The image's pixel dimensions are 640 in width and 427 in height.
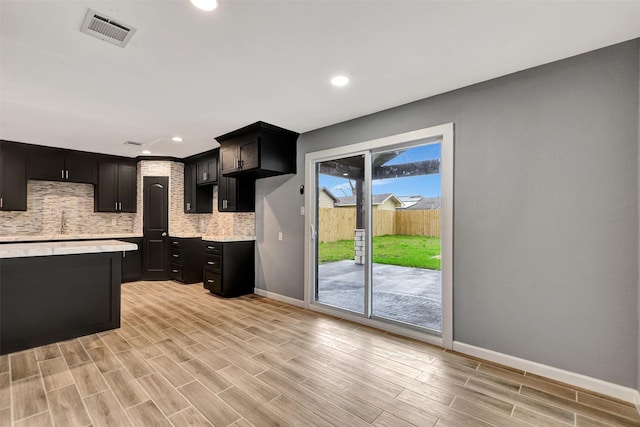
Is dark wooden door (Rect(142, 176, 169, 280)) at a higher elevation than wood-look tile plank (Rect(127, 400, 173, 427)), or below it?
higher

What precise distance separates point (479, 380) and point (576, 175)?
1.77 metres

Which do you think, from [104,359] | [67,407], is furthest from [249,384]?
[104,359]

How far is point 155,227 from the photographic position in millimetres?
6289

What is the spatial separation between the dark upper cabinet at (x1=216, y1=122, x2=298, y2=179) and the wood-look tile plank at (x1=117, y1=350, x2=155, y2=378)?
2.52 metres

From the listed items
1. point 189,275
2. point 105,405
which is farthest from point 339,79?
point 189,275

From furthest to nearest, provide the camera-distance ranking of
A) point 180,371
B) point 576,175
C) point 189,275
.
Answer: point 189,275 → point 180,371 → point 576,175

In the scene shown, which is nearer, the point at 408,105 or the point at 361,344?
the point at 361,344

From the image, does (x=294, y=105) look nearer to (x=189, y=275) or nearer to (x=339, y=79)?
(x=339, y=79)

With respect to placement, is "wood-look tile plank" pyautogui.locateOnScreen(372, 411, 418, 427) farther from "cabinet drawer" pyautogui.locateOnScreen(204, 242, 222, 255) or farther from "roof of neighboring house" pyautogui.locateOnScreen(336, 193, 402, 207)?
"cabinet drawer" pyautogui.locateOnScreen(204, 242, 222, 255)

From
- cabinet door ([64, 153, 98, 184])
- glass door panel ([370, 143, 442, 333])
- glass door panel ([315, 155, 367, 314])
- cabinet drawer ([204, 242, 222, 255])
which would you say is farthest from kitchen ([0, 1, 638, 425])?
cabinet door ([64, 153, 98, 184])

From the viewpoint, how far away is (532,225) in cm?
254

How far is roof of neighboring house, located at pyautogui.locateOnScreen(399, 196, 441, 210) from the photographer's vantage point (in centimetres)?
344

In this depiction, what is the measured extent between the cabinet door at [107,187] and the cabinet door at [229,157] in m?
Answer: 3.05

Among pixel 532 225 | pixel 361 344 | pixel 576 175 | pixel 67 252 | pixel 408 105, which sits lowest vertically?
pixel 361 344
